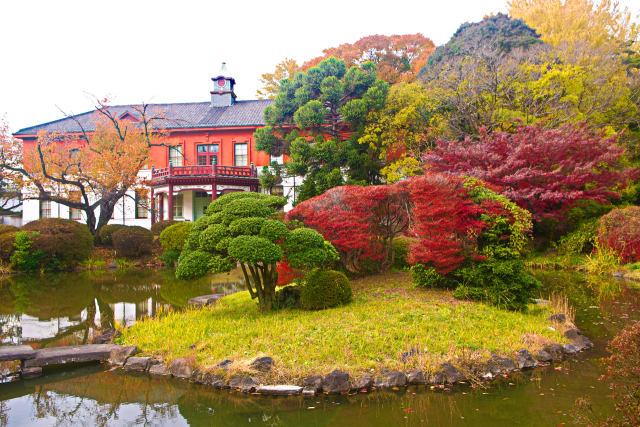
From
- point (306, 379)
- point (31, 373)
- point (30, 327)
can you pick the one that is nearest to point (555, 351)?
point (306, 379)

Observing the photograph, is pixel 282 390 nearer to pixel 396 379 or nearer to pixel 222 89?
pixel 396 379

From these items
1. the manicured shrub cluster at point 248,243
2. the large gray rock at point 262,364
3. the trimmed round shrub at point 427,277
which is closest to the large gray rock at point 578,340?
the trimmed round shrub at point 427,277

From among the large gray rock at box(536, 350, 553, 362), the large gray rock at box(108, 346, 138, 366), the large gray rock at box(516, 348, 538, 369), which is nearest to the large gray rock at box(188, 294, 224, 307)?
the large gray rock at box(108, 346, 138, 366)

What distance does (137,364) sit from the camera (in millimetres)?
6070

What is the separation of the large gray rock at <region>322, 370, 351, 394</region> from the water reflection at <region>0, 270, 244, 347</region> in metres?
4.80

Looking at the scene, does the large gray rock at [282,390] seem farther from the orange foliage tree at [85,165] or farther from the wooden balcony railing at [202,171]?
the wooden balcony railing at [202,171]

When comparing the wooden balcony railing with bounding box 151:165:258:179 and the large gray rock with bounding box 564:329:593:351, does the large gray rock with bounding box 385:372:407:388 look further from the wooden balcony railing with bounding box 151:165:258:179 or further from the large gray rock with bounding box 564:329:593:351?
the wooden balcony railing with bounding box 151:165:258:179

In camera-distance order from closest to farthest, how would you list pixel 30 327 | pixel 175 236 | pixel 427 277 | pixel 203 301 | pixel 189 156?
pixel 30 327, pixel 427 277, pixel 203 301, pixel 175 236, pixel 189 156

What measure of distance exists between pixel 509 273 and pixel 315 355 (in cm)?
448

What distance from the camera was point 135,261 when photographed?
63.2ft

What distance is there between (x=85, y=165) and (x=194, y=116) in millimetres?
9457

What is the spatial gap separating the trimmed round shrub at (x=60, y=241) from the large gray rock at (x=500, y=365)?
57.0 feet

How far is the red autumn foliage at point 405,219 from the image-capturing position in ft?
28.0

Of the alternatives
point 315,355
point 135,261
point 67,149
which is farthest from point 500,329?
point 67,149
